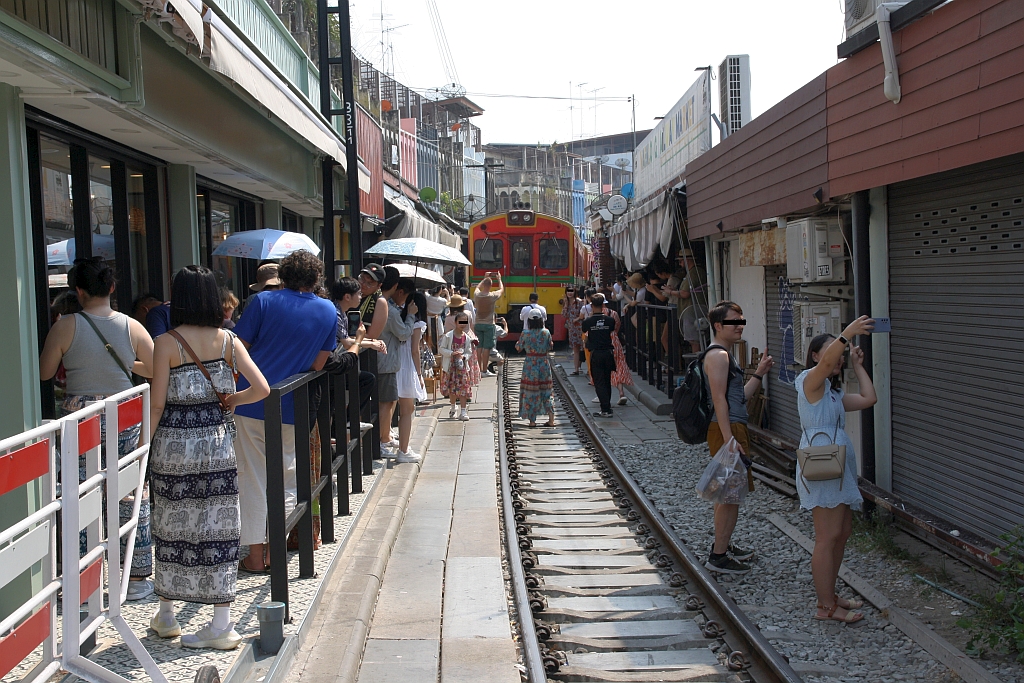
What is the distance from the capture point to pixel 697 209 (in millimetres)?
12469

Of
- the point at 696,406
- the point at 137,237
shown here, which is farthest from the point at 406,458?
the point at 696,406

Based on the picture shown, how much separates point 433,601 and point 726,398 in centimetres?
221

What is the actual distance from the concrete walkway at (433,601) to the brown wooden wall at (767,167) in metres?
3.83

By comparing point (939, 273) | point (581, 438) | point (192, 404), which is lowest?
point (581, 438)

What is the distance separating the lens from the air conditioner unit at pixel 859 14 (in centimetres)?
645

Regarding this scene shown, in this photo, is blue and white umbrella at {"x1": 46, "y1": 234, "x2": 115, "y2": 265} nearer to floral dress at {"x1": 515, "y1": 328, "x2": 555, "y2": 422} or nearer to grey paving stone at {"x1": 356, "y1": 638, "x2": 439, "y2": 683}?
grey paving stone at {"x1": 356, "y1": 638, "x2": 439, "y2": 683}

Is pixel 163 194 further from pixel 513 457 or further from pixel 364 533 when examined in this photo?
pixel 513 457

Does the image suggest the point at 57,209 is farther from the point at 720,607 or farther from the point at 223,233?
the point at 223,233

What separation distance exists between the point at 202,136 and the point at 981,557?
235 inches

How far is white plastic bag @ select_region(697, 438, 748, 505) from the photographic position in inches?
227

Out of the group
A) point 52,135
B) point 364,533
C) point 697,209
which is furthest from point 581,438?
point 52,135

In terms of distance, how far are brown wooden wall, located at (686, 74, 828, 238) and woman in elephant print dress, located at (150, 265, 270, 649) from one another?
211 inches

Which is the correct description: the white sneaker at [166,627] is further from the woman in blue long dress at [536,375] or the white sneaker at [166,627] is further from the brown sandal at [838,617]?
the woman in blue long dress at [536,375]

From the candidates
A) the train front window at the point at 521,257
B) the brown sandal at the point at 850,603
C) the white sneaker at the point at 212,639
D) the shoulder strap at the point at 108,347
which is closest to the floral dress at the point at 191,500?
the white sneaker at the point at 212,639
